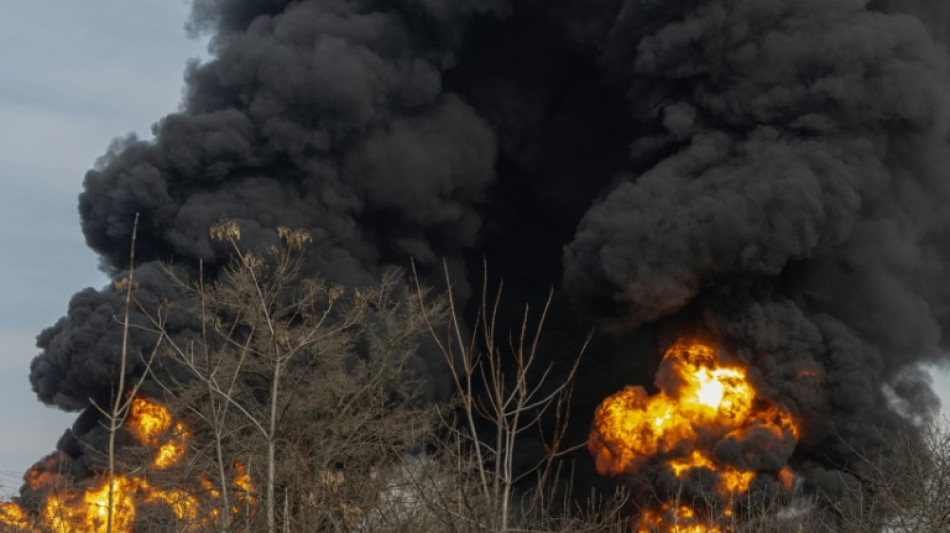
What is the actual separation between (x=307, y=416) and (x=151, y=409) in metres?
10.4

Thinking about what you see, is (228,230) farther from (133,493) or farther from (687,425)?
(687,425)

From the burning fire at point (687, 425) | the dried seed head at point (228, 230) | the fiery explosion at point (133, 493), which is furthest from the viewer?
the burning fire at point (687, 425)

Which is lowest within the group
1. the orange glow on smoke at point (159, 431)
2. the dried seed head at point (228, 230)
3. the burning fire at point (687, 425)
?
the burning fire at point (687, 425)

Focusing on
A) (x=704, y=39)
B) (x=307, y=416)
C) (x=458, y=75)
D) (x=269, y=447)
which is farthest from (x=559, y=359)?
(x=269, y=447)

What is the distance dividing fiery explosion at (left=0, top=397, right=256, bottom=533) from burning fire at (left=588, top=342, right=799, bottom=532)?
12.0 m

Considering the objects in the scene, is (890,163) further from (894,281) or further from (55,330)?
(55,330)

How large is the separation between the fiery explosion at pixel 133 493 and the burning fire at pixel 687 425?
12.0 metres

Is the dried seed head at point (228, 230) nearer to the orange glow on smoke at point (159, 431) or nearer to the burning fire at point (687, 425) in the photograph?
the orange glow on smoke at point (159, 431)

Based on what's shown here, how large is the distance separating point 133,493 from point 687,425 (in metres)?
16.3

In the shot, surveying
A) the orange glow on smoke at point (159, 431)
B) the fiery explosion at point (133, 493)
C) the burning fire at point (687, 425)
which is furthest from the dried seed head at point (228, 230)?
the burning fire at point (687, 425)

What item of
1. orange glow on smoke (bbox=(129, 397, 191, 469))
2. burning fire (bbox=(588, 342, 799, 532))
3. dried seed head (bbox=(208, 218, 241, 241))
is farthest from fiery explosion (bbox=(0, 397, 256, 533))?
burning fire (bbox=(588, 342, 799, 532))

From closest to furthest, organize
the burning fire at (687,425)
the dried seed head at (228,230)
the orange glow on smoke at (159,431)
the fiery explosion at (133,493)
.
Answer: the dried seed head at (228,230) → the fiery explosion at (133,493) → the orange glow on smoke at (159,431) → the burning fire at (687,425)

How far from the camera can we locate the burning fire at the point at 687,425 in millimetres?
31109

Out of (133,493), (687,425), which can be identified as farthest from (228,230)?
(687,425)
